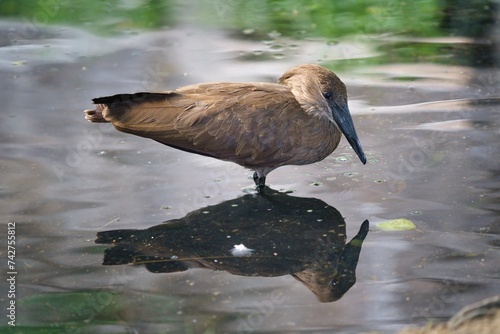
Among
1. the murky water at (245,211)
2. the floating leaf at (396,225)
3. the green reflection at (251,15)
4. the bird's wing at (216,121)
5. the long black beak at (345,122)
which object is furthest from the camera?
the green reflection at (251,15)

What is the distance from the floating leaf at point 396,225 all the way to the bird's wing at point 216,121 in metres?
0.78

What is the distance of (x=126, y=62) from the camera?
8047 millimetres

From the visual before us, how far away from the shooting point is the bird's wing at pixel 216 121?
5.72 m

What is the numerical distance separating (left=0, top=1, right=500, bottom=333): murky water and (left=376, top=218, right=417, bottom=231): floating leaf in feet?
0.15

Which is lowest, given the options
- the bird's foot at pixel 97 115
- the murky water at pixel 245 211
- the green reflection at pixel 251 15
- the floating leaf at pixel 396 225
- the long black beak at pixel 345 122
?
the floating leaf at pixel 396 225

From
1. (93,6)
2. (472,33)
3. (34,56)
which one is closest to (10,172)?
(34,56)

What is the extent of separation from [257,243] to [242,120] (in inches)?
35.2

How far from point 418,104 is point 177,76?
2048mm

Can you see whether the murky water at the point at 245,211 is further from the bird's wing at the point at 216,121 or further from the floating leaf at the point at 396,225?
the bird's wing at the point at 216,121

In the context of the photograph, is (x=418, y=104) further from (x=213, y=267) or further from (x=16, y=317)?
(x=16, y=317)

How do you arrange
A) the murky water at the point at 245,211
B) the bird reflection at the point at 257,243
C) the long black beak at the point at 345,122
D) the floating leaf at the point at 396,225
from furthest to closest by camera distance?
the long black beak at the point at 345,122, the floating leaf at the point at 396,225, the bird reflection at the point at 257,243, the murky water at the point at 245,211

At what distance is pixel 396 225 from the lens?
542cm

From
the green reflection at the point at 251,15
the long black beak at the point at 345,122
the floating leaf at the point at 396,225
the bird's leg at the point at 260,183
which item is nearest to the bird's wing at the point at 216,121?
the bird's leg at the point at 260,183

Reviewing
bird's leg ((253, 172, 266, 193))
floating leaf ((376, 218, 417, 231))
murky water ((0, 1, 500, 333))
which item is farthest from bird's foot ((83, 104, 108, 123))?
floating leaf ((376, 218, 417, 231))
